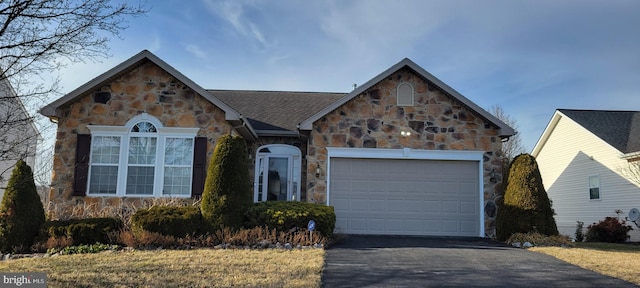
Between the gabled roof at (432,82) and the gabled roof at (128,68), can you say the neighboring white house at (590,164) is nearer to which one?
the gabled roof at (432,82)

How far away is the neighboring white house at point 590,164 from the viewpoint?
18000 millimetres

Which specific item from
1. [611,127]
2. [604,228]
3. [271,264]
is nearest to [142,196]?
[271,264]

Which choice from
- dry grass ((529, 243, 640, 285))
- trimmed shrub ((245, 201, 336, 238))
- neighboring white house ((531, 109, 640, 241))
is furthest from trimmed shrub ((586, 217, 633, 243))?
trimmed shrub ((245, 201, 336, 238))

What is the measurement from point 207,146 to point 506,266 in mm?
7902

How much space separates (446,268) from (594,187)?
569 inches

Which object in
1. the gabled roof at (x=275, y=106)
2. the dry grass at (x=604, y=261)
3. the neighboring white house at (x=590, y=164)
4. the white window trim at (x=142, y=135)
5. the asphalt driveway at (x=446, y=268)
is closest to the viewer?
the asphalt driveway at (x=446, y=268)

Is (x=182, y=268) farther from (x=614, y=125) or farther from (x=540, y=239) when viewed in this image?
(x=614, y=125)

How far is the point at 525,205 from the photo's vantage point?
12.1 meters

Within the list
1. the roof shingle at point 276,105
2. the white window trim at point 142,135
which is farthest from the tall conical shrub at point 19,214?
the roof shingle at point 276,105

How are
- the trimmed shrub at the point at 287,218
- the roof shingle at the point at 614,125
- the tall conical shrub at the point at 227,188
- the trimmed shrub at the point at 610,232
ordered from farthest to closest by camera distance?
the roof shingle at the point at 614,125 < the trimmed shrub at the point at 610,232 < the trimmed shrub at the point at 287,218 < the tall conical shrub at the point at 227,188

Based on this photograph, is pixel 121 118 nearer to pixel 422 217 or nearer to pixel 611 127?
pixel 422 217

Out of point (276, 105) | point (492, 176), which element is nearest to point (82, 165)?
point (276, 105)

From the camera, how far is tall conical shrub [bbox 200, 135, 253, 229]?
10.7 m

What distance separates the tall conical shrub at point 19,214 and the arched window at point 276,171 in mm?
6002
